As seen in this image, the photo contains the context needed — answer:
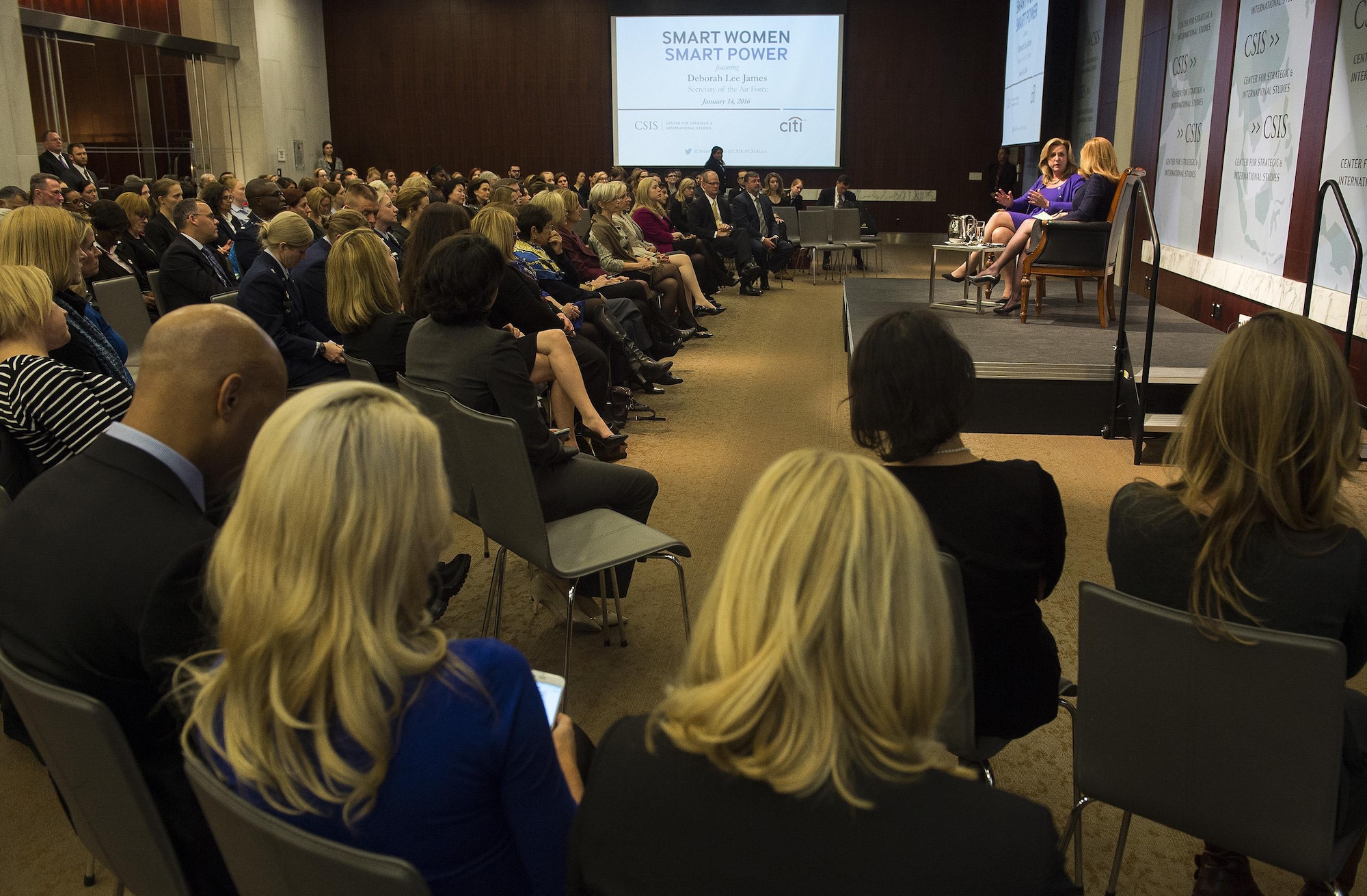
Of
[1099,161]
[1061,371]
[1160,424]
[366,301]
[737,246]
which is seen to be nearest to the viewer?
[366,301]

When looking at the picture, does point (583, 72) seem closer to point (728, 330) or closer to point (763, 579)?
point (728, 330)

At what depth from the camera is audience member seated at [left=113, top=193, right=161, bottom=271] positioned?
6.55m

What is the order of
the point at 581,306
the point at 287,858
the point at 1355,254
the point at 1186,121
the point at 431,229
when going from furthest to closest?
the point at 1186,121 → the point at 581,306 → the point at 1355,254 → the point at 431,229 → the point at 287,858

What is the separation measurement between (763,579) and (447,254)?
2441 mm

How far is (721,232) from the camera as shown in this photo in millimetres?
11008

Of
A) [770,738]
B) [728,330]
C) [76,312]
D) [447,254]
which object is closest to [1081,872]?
[770,738]

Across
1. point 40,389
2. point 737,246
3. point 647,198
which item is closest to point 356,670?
point 40,389

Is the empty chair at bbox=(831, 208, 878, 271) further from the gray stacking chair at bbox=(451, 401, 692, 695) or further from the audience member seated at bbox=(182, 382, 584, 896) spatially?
the audience member seated at bbox=(182, 382, 584, 896)

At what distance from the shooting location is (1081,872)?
2.08m

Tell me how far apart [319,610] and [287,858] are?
244 mm

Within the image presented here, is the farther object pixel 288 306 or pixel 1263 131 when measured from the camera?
pixel 1263 131

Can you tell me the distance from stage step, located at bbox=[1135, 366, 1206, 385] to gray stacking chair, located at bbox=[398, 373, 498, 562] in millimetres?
3306

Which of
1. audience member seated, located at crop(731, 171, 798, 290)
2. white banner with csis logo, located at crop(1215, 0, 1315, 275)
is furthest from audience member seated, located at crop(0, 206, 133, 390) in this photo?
audience member seated, located at crop(731, 171, 798, 290)

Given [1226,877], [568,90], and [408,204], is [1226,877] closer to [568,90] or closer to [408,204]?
[408,204]
